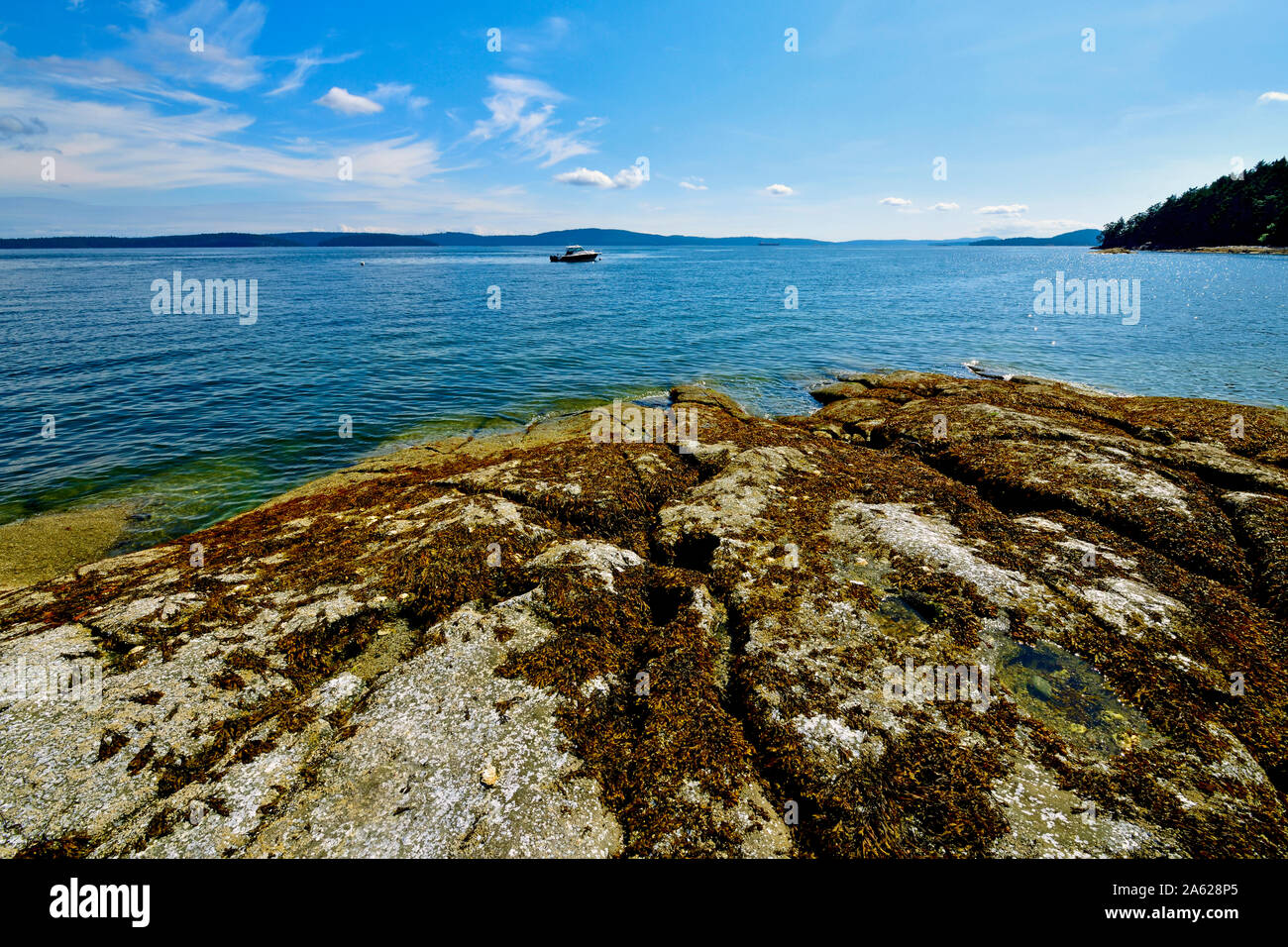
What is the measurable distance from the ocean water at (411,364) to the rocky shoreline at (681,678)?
28.7 ft

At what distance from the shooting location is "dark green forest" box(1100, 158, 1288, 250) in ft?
464

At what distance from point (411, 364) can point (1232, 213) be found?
246280mm

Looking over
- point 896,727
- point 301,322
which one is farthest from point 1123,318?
point 301,322

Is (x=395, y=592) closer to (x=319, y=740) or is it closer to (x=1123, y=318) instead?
(x=319, y=740)

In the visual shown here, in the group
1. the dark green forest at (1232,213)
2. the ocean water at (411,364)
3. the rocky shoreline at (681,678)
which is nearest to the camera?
the rocky shoreline at (681,678)

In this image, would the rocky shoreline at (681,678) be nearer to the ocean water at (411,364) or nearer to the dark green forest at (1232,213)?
the ocean water at (411,364)

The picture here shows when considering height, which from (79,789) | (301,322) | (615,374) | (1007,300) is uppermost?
(1007,300)

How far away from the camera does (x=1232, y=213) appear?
15675 centimetres

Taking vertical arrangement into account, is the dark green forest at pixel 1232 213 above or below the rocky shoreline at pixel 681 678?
above

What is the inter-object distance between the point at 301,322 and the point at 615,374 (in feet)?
119

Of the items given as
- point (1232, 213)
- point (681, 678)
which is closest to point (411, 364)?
point (681, 678)

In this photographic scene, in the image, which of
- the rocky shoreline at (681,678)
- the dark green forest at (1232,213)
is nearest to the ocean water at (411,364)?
the rocky shoreline at (681,678)

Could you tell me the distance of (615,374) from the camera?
100ft

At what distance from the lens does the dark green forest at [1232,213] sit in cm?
14150
